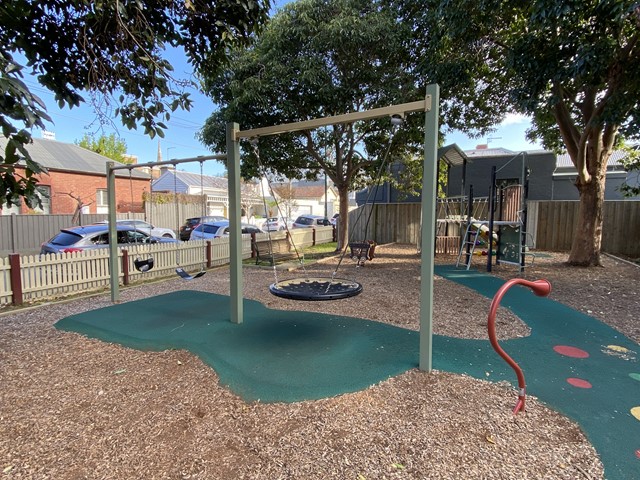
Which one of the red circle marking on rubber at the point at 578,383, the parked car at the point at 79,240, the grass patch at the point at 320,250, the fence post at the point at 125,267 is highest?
the parked car at the point at 79,240

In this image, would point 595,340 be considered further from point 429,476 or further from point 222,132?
point 222,132

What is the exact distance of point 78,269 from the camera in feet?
22.8

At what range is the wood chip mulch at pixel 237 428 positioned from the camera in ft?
6.79

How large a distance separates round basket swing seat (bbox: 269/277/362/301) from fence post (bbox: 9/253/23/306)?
4.67 meters

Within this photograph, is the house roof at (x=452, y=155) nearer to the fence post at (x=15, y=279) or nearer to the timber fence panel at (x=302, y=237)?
the timber fence panel at (x=302, y=237)

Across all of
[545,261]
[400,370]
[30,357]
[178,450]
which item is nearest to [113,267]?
→ [30,357]

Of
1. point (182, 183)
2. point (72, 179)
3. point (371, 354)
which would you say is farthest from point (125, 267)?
point (182, 183)

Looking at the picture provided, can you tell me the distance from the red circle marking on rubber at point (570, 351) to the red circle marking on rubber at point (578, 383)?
2.10ft

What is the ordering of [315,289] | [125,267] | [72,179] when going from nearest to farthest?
[315,289], [125,267], [72,179]

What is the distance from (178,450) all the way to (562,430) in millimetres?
2490

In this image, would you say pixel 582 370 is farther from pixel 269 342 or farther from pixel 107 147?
pixel 107 147

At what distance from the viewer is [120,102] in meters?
3.39

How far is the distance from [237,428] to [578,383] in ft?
9.25

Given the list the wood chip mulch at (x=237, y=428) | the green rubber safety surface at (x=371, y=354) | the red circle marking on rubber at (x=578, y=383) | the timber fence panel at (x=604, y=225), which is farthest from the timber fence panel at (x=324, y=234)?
the red circle marking on rubber at (x=578, y=383)
